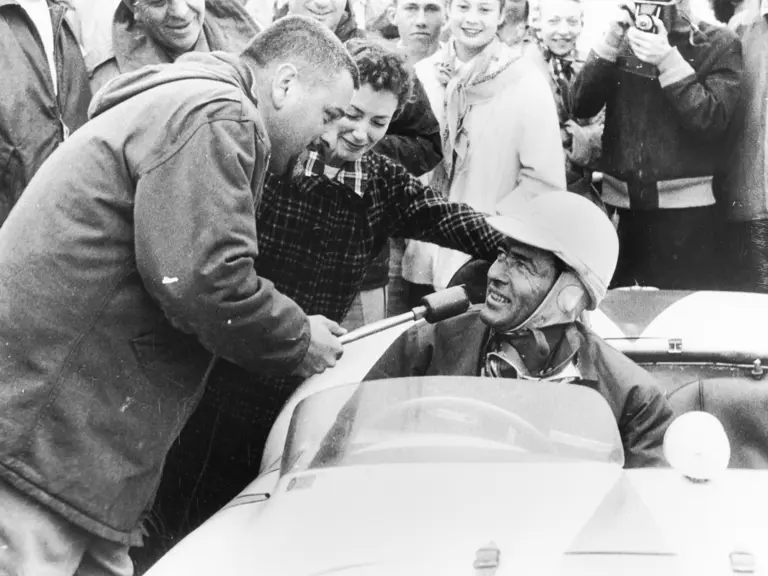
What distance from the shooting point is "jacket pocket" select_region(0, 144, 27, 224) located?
4145mm

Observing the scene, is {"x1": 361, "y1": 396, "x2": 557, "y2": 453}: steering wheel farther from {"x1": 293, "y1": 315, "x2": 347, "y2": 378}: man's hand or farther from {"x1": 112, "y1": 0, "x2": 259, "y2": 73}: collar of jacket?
{"x1": 112, "y1": 0, "x2": 259, "y2": 73}: collar of jacket

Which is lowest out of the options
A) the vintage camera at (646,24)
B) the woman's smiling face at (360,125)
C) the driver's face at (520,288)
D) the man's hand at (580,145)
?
the man's hand at (580,145)

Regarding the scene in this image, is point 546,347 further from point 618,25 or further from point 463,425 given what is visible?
point 618,25

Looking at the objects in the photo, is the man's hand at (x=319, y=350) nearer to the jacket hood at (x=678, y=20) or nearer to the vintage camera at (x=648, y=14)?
the vintage camera at (x=648, y=14)

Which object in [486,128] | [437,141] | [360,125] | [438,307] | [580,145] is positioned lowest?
[580,145]

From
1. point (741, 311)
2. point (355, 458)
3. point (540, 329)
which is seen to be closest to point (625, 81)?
point (741, 311)

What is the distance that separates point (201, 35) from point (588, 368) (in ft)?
6.93

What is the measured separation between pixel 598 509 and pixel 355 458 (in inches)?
24.0

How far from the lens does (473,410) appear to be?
2.90m

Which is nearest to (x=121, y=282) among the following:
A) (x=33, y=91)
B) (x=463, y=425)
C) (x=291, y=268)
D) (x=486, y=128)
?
(x=463, y=425)

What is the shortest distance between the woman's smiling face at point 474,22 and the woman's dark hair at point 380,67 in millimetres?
1172

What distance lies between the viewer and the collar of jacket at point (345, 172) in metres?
3.76

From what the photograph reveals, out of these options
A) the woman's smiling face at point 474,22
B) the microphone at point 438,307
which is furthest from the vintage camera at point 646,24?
the microphone at point 438,307

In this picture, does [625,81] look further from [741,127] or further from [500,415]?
[500,415]
